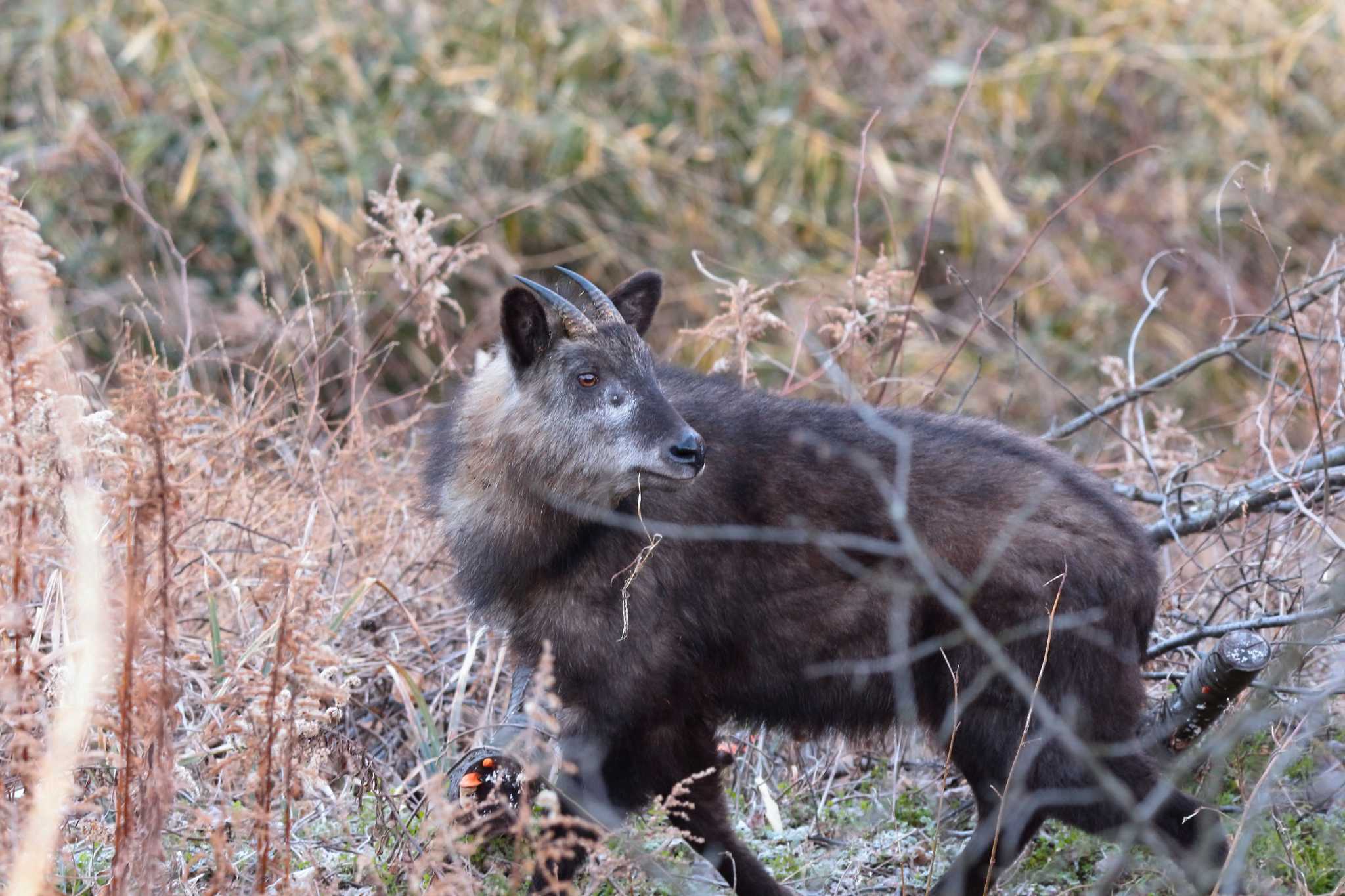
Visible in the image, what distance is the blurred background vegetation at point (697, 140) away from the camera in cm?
977

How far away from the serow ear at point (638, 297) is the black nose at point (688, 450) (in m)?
0.64

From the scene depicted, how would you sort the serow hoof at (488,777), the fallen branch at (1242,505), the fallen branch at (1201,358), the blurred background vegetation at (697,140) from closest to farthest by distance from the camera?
the serow hoof at (488,777) → the fallen branch at (1242,505) → the fallen branch at (1201,358) → the blurred background vegetation at (697,140)

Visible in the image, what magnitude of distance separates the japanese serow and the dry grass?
23 cm

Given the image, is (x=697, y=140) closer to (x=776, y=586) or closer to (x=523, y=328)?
(x=523, y=328)

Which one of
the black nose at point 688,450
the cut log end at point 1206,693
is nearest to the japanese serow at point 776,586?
the black nose at point 688,450

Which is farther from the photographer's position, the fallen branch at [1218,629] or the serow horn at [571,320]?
the serow horn at [571,320]

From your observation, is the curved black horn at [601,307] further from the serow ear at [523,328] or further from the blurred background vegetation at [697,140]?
the blurred background vegetation at [697,140]

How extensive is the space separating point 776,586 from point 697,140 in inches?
288

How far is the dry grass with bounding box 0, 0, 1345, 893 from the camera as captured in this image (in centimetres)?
314

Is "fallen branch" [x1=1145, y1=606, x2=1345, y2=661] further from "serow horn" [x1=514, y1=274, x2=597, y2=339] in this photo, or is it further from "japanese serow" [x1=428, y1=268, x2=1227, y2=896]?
"serow horn" [x1=514, y1=274, x2=597, y2=339]

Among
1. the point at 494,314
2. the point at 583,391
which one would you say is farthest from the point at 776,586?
the point at 494,314

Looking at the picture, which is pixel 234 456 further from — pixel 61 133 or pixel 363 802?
pixel 61 133

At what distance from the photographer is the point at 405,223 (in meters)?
5.04

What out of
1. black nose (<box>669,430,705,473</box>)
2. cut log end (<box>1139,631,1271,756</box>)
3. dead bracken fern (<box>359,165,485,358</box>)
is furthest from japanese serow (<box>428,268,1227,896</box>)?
dead bracken fern (<box>359,165,485,358</box>)
